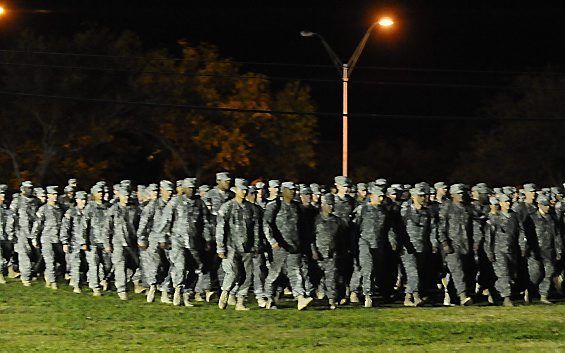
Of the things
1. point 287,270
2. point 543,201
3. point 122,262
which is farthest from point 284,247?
point 543,201

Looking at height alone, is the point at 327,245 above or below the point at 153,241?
below

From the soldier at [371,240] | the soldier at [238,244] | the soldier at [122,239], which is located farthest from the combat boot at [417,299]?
the soldier at [122,239]

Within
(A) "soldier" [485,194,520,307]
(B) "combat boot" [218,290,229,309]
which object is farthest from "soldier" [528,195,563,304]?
(B) "combat boot" [218,290,229,309]

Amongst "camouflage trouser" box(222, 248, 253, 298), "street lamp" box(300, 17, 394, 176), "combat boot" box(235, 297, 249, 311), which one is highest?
"street lamp" box(300, 17, 394, 176)

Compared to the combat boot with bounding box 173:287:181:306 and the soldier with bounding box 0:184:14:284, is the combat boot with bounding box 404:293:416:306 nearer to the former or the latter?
the combat boot with bounding box 173:287:181:306

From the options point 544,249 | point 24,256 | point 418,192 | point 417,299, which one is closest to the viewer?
point 417,299

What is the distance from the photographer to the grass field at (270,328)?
15.8 metres

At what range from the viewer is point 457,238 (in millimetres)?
22047

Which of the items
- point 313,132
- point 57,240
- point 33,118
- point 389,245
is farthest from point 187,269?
point 313,132

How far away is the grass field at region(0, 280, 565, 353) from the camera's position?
15797 millimetres

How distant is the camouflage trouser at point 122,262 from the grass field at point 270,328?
466 mm

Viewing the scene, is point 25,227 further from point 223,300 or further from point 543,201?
point 543,201

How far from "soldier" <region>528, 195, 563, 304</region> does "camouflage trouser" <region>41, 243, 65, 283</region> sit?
9.16m

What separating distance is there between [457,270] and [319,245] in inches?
95.9
